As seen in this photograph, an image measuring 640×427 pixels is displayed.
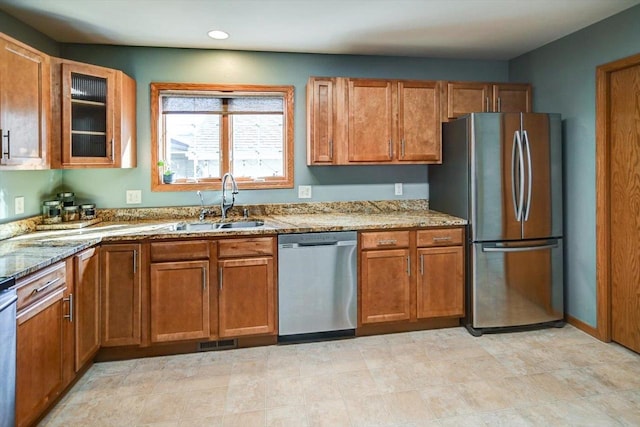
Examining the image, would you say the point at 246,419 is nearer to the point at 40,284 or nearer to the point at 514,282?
the point at 40,284

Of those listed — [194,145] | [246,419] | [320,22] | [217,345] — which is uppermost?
[320,22]

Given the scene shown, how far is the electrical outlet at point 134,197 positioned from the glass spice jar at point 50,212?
52 cm

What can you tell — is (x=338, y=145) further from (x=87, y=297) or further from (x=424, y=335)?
(x=87, y=297)

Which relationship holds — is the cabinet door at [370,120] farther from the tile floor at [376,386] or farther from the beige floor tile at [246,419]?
the beige floor tile at [246,419]

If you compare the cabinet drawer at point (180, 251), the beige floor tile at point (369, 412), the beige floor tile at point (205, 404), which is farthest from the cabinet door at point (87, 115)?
the beige floor tile at point (369, 412)

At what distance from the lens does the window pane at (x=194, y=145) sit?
11.3 feet

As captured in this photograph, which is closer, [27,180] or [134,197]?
[27,180]

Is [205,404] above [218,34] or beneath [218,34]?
beneath

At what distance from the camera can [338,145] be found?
327 centimetres

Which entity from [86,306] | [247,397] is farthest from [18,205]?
[247,397]

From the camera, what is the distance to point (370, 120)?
10.8 ft

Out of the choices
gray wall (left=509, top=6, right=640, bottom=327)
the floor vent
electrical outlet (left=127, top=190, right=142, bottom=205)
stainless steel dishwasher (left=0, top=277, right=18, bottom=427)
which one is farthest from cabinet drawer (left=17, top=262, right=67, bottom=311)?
gray wall (left=509, top=6, right=640, bottom=327)

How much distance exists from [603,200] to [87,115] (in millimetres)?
3855

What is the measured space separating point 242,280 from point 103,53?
2.24 m
